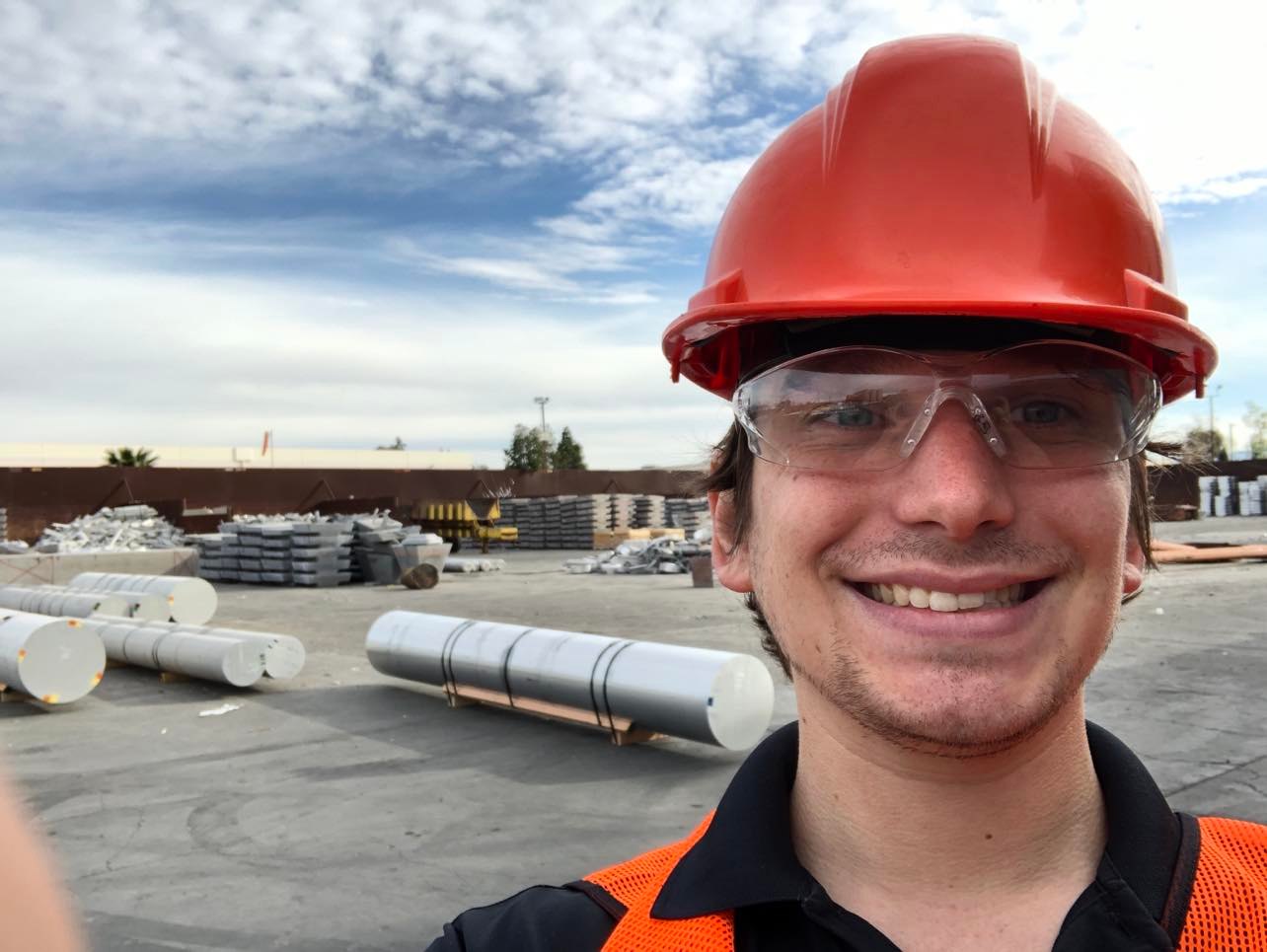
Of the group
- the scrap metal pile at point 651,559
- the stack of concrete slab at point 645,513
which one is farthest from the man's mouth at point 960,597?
the stack of concrete slab at point 645,513

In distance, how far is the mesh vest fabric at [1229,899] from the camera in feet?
4.22

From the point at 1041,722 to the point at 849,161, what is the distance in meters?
0.86

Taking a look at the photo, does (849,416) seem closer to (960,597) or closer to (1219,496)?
(960,597)

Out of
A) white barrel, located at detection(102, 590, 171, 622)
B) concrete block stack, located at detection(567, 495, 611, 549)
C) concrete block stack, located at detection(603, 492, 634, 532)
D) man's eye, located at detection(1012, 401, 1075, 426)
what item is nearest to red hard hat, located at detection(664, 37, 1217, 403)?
man's eye, located at detection(1012, 401, 1075, 426)

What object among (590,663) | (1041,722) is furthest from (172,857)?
(1041,722)

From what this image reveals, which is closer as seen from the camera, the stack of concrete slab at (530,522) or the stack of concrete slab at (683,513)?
the stack of concrete slab at (683,513)

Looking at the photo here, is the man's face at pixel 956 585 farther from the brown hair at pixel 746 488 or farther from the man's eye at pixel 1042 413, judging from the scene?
the brown hair at pixel 746 488

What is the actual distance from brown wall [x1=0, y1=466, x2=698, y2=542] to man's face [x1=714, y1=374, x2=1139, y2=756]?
2821 cm

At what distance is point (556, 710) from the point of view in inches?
289

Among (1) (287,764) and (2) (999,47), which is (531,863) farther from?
(2) (999,47)

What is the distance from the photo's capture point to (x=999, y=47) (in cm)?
160

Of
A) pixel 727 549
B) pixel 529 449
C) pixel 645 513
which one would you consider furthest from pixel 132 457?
pixel 727 549

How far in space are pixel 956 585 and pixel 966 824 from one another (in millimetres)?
372

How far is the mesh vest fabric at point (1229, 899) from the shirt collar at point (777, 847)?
1.5 inches
